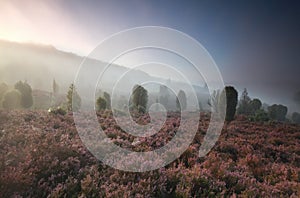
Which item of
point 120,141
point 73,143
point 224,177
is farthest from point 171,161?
point 73,143

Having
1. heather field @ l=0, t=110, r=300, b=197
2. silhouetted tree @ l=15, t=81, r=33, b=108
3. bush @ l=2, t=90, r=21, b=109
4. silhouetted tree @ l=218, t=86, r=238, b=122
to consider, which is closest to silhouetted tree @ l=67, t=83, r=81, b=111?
bush @ l=2, t=90, r=21, b=109

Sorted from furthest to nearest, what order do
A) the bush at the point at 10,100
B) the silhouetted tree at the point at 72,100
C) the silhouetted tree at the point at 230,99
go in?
Answer: 1. the bush at the point at 10,100
2. the silhouetted tree at the point at 72,100
3. the silhouetted tree at the point at 230,99

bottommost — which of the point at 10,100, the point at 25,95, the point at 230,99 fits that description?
the point at 10,100

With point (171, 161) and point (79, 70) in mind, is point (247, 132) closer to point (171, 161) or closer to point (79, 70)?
point (171, 161)

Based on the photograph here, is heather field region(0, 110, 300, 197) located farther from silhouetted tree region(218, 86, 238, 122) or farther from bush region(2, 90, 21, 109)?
bush region(2, 90, 21, 109)

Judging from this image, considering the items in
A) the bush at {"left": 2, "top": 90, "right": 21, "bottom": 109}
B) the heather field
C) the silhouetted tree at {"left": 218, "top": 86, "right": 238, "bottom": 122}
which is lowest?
the bush at {"left": 2, "top": 90, "right": 21, "bottom": 109}

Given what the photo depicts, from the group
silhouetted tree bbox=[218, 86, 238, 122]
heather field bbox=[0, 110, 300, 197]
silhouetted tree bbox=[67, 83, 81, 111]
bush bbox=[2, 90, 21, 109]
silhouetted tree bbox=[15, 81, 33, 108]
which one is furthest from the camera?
silhouetted tree bbox=[15, 81, 33, 108]

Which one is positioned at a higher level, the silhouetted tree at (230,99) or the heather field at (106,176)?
the silhouetted tree at (230,99)

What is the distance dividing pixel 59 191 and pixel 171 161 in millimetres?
3996

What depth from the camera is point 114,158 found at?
26.3 ft

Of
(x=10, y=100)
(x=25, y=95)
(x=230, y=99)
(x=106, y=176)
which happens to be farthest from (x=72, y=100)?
(x=25, y=95)

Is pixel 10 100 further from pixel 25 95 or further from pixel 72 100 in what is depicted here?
pixel 72 100

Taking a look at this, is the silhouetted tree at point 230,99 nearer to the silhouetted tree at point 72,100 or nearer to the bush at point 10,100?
the silhouetted tree at point 72,100

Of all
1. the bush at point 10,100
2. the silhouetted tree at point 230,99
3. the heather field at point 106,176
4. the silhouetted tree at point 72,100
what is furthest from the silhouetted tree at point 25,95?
the heather field at point 106,176
